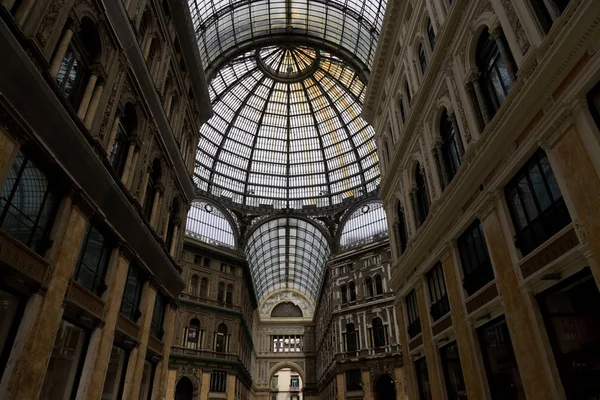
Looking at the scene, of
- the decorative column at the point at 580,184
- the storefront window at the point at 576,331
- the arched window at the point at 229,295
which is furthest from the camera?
the arched window at the point at 229,295

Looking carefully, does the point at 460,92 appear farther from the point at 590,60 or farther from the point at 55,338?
the point at 55,338

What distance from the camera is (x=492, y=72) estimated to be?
1229 cm

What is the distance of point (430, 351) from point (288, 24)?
140 ft

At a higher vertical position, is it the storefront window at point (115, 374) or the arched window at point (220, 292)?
the arched window at point (220, 292)

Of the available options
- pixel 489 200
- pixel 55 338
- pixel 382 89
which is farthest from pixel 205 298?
pixel 489 200

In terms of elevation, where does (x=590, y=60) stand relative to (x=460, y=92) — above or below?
below

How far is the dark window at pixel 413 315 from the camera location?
60.9 feet

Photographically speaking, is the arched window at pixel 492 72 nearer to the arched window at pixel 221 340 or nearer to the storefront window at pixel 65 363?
the storefront window at pixel 65 363

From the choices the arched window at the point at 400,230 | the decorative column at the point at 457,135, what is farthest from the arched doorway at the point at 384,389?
the decorative column at the point at 457,135

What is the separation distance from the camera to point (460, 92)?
537 inches

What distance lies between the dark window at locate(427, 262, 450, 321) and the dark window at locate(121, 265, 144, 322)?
12.5m

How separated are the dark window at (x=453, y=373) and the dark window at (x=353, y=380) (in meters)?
28.0

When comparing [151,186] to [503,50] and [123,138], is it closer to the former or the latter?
[123,138]

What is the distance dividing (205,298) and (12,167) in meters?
37.0
